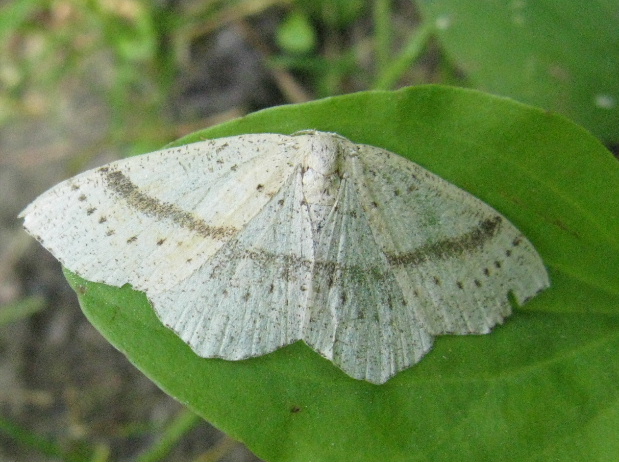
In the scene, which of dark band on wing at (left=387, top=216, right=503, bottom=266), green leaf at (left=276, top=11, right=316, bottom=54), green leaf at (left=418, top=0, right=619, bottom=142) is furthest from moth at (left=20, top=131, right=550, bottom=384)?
green leaf at (left=276, top=11, right=316, bottom=54)

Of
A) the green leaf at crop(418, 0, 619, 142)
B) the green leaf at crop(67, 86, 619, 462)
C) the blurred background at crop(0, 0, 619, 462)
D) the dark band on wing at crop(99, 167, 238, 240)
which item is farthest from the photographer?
the blurred background at crop(0, 0, 619, 462)

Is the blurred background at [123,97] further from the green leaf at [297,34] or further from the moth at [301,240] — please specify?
the moth at [301,240]

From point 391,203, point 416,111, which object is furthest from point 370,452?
point 416,111

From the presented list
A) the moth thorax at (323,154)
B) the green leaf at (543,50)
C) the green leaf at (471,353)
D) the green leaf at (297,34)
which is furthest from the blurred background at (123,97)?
the moth thorax at (323,154)

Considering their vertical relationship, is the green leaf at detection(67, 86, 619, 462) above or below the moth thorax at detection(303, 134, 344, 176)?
below

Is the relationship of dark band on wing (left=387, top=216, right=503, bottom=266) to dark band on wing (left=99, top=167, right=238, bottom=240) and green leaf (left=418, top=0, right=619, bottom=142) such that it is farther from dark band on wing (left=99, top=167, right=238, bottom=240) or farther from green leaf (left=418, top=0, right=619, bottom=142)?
green leaf (left=418, top=0, right=619, bottom=142)
